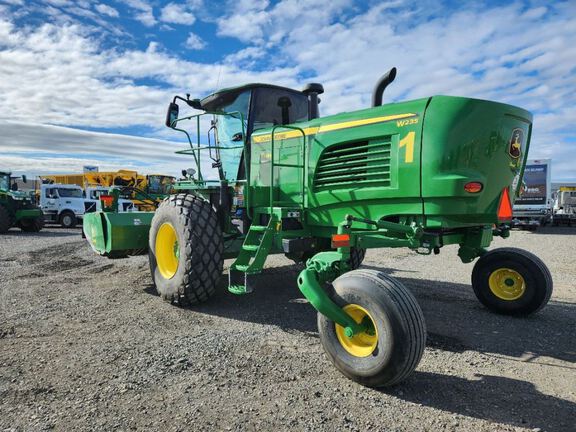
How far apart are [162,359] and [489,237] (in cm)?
360

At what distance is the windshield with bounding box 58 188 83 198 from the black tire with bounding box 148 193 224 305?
55.1ft

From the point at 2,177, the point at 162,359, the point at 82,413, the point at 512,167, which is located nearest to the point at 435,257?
the point at 512,167

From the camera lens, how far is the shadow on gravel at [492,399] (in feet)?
9.17

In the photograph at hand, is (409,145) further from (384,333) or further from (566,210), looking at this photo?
(566,210)

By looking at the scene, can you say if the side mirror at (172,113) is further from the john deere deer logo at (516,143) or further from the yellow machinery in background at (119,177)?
the yellow machinery in background at (119,177)

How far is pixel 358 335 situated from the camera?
3385mm

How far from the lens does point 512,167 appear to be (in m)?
4.26

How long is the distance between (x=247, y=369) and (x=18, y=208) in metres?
16.7

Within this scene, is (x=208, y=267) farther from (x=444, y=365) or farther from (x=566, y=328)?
(x=566, y=328)

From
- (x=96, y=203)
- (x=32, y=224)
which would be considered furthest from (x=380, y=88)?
(x=96, y=203)

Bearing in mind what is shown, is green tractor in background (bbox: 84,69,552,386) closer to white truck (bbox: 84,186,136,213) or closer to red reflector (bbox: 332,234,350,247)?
red reflector (bbox: 332,234,350,247)

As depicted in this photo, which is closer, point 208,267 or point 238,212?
point 208,267

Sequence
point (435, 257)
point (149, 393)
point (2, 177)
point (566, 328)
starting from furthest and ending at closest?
point (2, 177), point (435, 257), point (566, 328), point (149, 393)

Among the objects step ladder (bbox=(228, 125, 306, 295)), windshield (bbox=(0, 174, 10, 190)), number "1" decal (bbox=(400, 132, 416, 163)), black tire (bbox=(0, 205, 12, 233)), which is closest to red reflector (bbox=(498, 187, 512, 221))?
number "1" decal (bbox=(400, 132, 416, 163))
